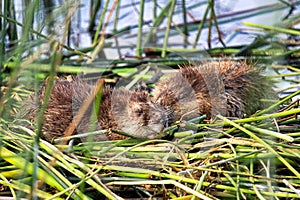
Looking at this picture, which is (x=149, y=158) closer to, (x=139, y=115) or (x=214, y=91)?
(x=139, y=115)

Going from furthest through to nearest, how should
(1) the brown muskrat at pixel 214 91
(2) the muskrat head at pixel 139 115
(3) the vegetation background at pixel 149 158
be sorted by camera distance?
(1) the brown muskrat at pixel 214 91 → (2) the muskrat head at pixel 139 115 → (3) the vegetation background at pixel 149 158

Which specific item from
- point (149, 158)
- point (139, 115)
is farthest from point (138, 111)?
point (149, 158)

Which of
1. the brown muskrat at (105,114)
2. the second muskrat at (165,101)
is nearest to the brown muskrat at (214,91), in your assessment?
the second muskrat at (165,101)

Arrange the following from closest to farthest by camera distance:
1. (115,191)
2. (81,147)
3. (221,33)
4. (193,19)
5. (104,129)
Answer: (115,191)
(81,147)
(104,129)
(221,33)
(193,19)

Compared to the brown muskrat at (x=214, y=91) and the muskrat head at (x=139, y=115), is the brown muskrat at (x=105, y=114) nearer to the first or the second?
the muskrat head at (x=139, y=115)

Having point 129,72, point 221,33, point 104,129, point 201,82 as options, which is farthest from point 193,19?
point 104,129

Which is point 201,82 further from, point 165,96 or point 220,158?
point 220,158

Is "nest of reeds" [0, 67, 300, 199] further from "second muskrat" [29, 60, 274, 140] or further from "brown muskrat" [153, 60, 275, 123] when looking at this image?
"brown muskrat" [153, 60, 275, 123]
